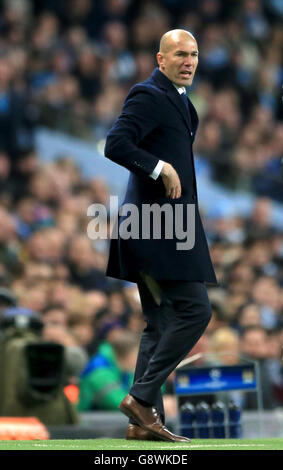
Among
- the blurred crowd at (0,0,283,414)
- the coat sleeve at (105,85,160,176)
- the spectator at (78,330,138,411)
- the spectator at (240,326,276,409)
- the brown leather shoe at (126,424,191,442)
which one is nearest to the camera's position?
the coat sleeve at (105,85,160,176)

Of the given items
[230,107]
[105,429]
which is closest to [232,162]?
[230,107]

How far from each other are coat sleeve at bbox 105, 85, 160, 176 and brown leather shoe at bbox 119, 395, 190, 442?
1.04 metres

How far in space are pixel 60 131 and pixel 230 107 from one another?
353cm

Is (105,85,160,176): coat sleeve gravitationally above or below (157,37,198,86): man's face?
below

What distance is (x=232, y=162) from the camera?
15414 millimetres

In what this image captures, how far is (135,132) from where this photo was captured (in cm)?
515

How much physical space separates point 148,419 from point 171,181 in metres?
1.07

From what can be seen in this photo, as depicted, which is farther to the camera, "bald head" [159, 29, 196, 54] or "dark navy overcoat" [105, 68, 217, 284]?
"bald head" [159, 29, 196, 54]

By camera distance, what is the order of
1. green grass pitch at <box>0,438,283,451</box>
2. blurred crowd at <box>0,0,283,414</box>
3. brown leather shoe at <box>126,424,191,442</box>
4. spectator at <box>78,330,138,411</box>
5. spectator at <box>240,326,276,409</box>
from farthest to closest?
blurred crowd at <box>0,0,283,414</box> < spectator at <box>240,326,276,409</box> < spectator at <box>78,330,138,411</box> < brown leather shoe at <box>126,424,191,442</box> < green grass pitch at <box>0,438,283,451</box>

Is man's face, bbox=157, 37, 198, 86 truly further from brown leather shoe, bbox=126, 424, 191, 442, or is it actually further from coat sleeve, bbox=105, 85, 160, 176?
brown leather shoe, bbox=126, 424, 191, 442

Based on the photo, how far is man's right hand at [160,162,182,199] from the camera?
16.8ft

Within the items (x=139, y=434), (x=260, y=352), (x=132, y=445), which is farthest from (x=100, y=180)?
(x=132, y=445)

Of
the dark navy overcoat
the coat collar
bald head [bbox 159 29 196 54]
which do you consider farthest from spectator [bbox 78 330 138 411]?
bald head [bbox 159 29 196 54]

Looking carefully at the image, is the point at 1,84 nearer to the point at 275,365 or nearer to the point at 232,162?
the point at 232,162
